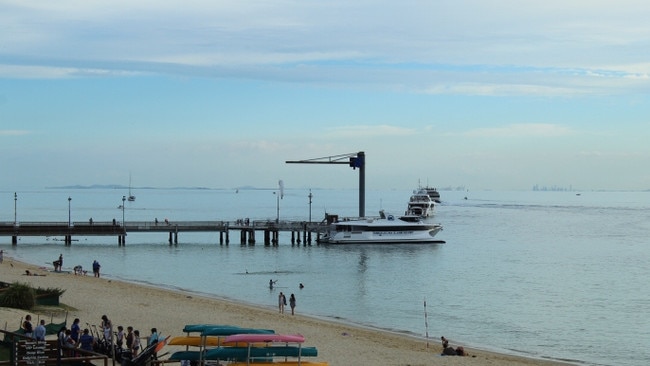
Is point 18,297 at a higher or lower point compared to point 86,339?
higher

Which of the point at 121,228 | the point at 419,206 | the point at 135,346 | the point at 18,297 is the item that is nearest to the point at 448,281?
the point at 121,228

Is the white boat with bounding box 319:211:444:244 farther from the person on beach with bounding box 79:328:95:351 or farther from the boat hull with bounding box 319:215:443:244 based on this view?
the person on beach with bounding box 79:328:95:351

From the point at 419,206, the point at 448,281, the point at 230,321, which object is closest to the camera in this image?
the point at 230,321

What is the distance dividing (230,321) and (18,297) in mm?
8349

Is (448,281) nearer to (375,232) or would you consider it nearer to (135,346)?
(375,232)

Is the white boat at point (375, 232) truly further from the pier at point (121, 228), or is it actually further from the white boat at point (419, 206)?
the white boat at point (419, 206)

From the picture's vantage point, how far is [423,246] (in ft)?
273

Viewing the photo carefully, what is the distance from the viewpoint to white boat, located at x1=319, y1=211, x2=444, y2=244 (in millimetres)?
80938

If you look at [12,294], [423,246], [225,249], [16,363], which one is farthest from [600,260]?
[16,363]

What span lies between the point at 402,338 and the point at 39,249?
49.1 m

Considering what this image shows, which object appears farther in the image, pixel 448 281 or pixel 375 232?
pixel 375 232

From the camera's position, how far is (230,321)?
3300 centimetres

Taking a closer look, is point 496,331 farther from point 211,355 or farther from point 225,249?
point 225,249

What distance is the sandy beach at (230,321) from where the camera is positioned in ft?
87.7
